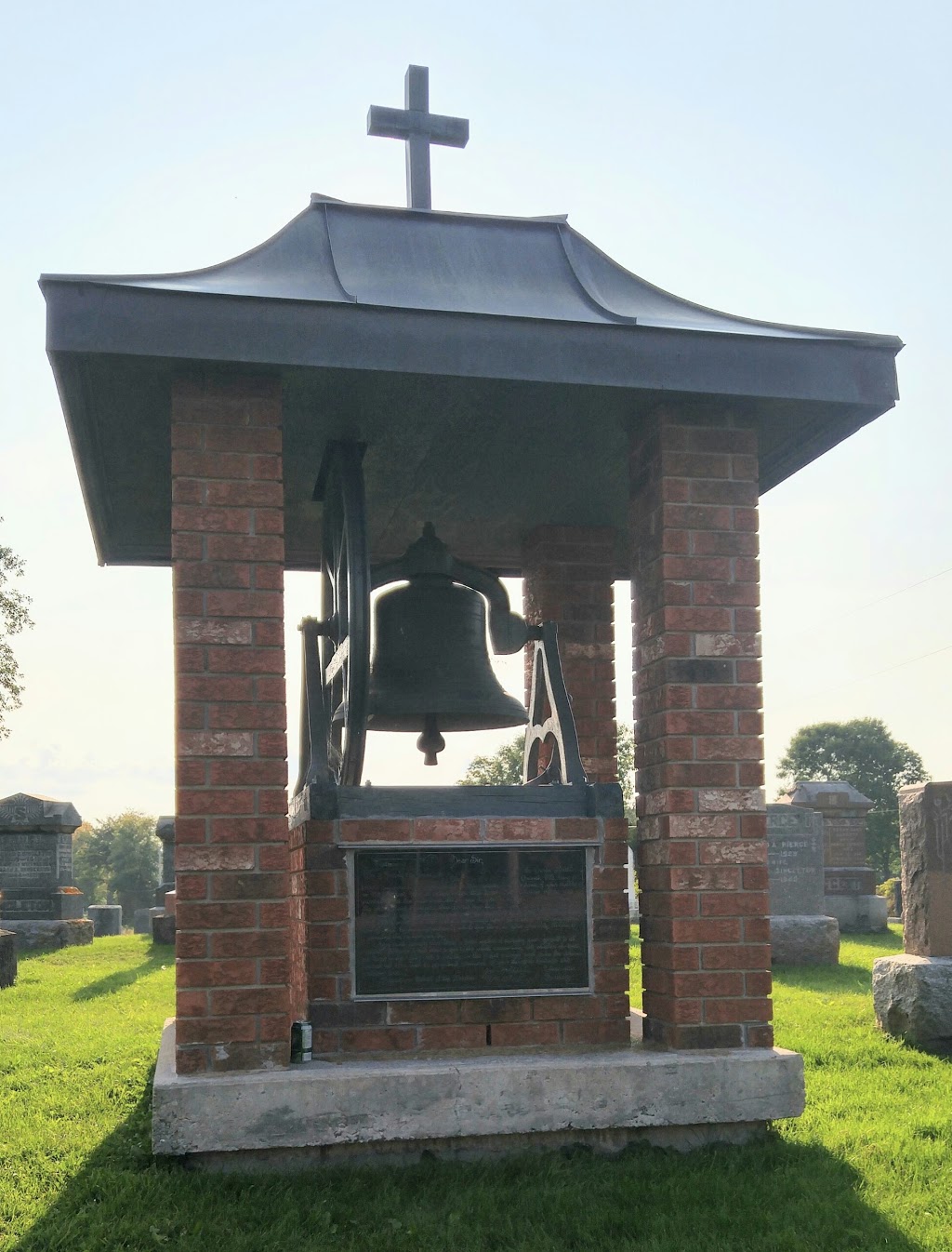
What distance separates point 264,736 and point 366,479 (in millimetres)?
1791

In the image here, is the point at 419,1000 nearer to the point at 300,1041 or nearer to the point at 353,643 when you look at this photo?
the point at 300,1041

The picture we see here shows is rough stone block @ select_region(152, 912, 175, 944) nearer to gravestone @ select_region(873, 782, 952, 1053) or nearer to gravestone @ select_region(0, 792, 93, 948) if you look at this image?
gravestone @ select_region(0, 792, 93, 948)

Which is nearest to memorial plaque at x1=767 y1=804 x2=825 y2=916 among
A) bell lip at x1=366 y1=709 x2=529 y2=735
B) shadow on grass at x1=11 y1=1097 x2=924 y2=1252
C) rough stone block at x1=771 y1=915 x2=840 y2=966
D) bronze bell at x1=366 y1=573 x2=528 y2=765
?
Result: rough stone block at x1=771 y1=915 x2=840 y2=966

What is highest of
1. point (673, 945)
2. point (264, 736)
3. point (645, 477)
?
point (645, 477)

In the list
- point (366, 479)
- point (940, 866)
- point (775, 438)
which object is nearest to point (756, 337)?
point (775, 438)

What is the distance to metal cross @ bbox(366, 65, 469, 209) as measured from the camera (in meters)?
5.56

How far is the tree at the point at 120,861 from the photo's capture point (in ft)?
228

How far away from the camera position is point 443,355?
450cm

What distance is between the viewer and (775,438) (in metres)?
5.26

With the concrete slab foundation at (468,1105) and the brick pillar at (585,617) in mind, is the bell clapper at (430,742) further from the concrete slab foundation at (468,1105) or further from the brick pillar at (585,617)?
the concrete slab foundation at (468,1105)

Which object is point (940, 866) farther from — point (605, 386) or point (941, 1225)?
point (605, 386)

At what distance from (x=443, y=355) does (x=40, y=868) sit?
13.4 meters

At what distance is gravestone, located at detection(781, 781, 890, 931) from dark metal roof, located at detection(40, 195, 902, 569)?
12684 millimetres

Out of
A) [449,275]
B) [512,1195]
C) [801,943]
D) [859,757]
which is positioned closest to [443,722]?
[449,275]
